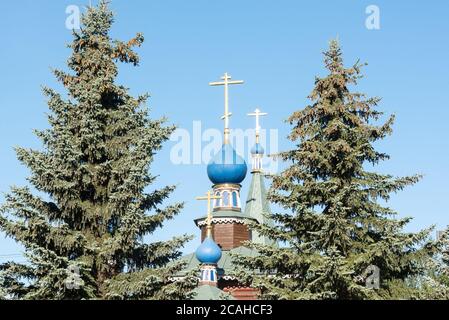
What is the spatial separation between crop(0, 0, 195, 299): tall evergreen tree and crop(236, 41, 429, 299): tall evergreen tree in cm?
251

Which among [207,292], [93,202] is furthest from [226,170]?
[93,202]

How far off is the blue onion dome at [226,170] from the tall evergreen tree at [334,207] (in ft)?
58.1

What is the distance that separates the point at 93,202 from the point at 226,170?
63.8 feet

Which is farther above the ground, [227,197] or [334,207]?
[227,197]

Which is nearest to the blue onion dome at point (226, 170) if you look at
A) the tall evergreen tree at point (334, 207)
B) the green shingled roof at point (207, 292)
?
the green shingled roof at point (207, 292)

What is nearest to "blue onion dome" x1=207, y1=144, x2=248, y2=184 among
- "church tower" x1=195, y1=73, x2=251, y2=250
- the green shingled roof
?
"church tower" x1=195, y1=73, x2=251, y2=250

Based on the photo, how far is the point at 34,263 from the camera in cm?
1457

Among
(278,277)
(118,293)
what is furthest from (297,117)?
(118,293)

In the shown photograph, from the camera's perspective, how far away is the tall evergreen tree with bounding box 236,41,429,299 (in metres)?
16.2

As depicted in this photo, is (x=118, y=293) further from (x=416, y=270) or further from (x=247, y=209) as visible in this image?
(x=247, y=209)

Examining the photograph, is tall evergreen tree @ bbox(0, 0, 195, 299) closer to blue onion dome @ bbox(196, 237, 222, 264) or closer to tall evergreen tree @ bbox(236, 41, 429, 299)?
tall evergreen tree @ bbox(236, 41, 429, 299)

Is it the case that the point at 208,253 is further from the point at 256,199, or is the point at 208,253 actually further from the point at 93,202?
the point at 93,202

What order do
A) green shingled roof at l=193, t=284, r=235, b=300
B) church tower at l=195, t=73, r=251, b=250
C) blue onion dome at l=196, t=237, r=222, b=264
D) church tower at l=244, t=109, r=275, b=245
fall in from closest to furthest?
green shingled roof at l=193, t=284, r=235, b=300
blue onion dome at l=196, t=237, r=222, b=264
church tower at l=195, t=73, r=251, b=250
church tower at l=244, t=109, r=275, b=245

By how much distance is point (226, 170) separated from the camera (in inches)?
1404
